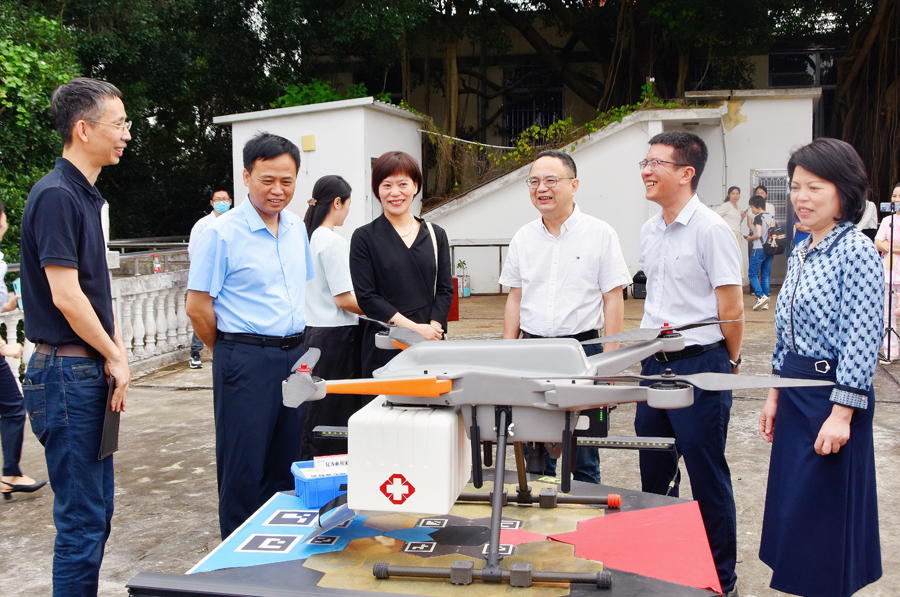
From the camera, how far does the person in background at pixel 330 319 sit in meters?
3.70

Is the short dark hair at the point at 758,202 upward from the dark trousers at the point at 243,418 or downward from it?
upward

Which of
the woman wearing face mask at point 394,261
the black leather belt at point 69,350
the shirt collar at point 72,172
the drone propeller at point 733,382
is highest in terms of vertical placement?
the shirt collar at point 72,172

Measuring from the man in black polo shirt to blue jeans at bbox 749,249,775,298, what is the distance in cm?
947

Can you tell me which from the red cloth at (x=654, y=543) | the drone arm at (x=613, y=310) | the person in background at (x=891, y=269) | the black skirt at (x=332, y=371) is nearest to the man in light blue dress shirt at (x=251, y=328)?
the black skirt at (x=332, y=371)

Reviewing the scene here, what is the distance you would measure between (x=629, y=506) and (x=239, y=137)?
1170 cm

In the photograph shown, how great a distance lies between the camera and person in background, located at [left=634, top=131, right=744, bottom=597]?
8.79 ft

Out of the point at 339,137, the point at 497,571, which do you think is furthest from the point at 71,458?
the point at 339,137

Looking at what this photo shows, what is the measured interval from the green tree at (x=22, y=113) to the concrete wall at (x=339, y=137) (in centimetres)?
307

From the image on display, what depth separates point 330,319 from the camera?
379 cm

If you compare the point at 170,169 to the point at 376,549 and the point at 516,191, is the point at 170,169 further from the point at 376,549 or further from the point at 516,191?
the point at 376,549

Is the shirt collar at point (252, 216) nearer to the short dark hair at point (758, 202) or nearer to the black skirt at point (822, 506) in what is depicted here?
the black skirt at point (822, 506)

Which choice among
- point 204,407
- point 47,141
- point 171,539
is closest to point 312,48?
point 47,141

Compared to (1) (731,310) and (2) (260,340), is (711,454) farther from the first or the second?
(2) (260,340)

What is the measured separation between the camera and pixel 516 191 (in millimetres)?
12430
